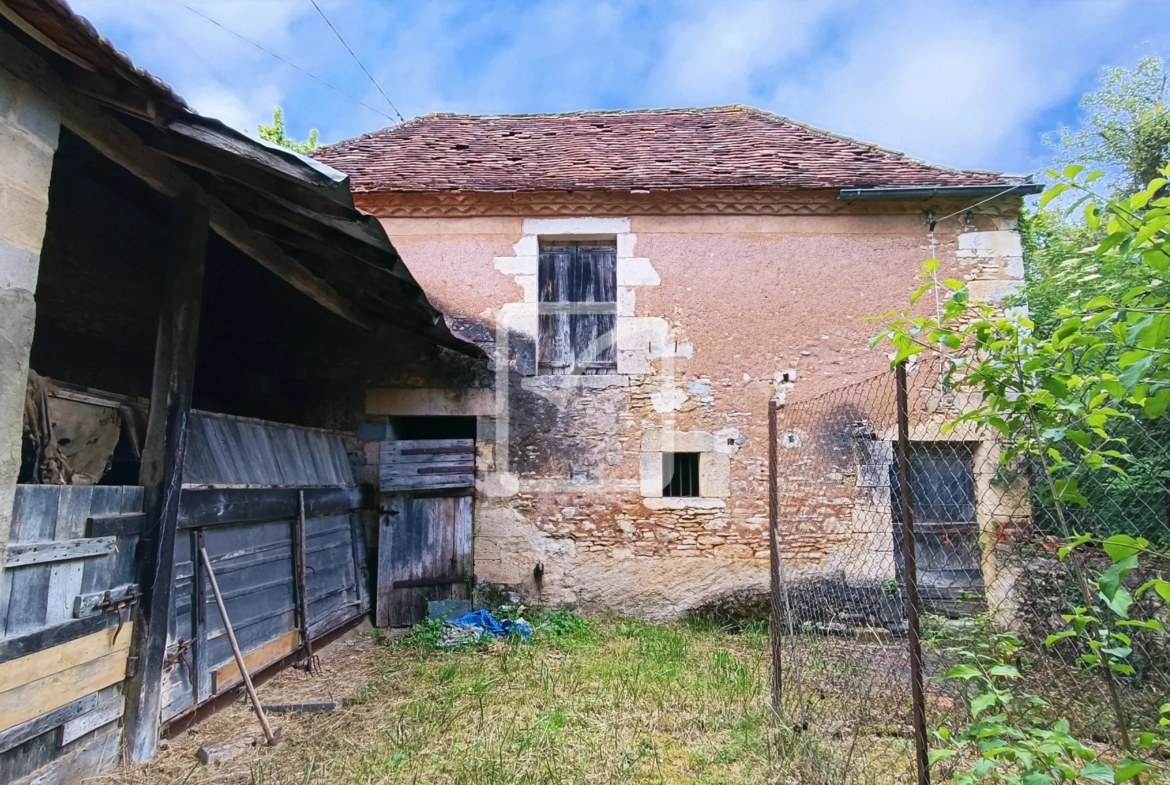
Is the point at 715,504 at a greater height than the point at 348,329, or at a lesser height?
lesser

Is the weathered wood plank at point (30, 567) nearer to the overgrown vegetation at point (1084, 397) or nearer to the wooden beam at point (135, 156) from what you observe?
the wooden beam at point (135, 156)

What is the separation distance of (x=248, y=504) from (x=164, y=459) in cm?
84

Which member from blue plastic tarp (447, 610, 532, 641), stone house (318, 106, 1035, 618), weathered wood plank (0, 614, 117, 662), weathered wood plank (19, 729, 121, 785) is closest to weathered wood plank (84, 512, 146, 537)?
weathered wood plank (0, 614, 117, 662)

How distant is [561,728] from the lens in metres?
3.57

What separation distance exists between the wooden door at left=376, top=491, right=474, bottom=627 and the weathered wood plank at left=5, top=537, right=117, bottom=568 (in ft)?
9.82

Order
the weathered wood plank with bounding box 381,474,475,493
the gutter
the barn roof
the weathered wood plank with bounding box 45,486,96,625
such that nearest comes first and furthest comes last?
the barn roof
the weathered wood plank with bounding box 45,486,96,625
the weathered wood plank with bounding box 381,474,475,493
the gutter

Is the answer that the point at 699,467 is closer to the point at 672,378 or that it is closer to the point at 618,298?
the point at 672,378

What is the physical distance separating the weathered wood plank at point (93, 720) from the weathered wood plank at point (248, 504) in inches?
36.0

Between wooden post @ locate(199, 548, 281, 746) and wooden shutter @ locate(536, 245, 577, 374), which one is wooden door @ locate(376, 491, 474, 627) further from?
wooden post @ locate(199, 548, 281, 746)

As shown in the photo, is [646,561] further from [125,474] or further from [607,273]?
[125,474]

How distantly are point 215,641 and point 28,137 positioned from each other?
2848mm

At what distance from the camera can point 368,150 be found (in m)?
7.68

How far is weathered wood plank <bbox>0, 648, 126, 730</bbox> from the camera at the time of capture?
2.60 meters

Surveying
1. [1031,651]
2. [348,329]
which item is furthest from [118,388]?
[1031,651]
